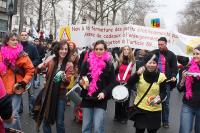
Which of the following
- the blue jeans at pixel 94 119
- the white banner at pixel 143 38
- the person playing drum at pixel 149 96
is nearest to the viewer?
the blue jeans at pixel 94 119

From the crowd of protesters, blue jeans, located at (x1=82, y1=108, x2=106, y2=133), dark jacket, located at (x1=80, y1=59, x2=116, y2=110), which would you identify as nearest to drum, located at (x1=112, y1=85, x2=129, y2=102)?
the crowd of protesters

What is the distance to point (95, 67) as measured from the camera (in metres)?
5.90

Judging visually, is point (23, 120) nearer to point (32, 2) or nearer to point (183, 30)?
point (32, 2)

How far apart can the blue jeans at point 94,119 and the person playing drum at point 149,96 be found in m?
0.50

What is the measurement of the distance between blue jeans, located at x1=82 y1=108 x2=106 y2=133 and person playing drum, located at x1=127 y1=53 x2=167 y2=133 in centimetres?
50

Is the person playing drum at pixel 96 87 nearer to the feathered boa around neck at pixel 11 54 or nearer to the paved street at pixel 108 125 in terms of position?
the feathered boa around neck at pixel 11 54

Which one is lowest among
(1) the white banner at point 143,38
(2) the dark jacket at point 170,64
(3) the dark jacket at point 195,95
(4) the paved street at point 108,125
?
(4) the paved street at point 108,125

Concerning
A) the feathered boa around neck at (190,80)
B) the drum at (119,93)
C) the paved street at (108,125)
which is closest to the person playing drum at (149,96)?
the drum at (119,93)

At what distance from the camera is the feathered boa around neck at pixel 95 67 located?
5.83 meters

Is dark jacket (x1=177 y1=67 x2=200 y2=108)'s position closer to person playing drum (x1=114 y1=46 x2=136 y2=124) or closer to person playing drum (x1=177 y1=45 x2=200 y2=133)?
person playing drum (x1=177 y1=45 x2=200 y2=133)

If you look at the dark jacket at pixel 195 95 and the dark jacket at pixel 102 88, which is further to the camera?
the dark jacket at pixel 195 95

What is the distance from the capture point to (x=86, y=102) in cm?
587

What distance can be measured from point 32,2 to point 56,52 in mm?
51475

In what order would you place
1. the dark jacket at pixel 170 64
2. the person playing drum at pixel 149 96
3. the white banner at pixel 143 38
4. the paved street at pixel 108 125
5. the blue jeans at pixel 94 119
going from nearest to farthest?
the blue jeans at pixel 94 119 → the person playing drum at pixel 149 96 → the paved street at pixel 108 125 → the dark jacket at pixel 170 64 → the white banner at pixel 143 38
